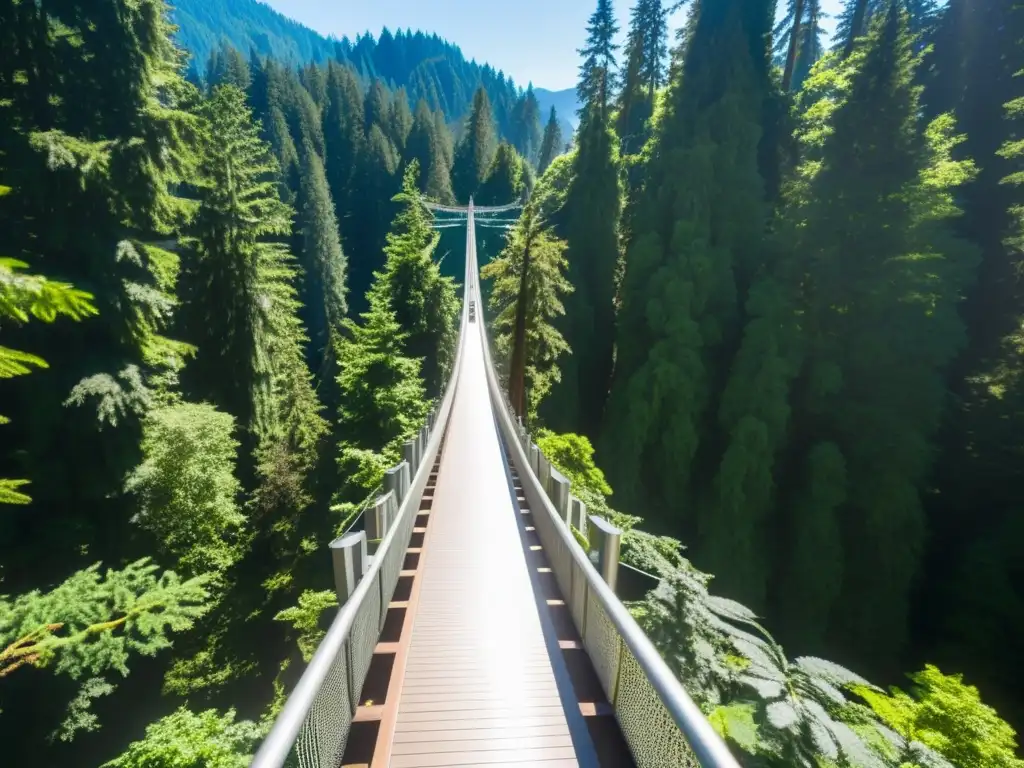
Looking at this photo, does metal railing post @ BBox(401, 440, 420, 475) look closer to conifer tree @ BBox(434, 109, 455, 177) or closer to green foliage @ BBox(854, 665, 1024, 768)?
green foliage @ BBox(854, 665, 1024, 768)

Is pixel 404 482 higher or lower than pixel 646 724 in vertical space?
higher

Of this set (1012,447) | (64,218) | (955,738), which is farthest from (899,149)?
(64,218)

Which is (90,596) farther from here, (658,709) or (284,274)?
(284,274)


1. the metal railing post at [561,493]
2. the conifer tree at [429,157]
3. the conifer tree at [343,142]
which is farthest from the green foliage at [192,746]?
the conifer tree at [429,157]

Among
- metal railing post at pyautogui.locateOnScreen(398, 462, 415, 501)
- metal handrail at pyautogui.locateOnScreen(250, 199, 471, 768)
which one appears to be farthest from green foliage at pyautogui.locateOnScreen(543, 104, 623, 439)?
metal handrail at pyautogui.locateOnScreen(250, 199, 471, 768)

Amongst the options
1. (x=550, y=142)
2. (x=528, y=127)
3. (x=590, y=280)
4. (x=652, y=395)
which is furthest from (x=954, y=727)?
(x=528, y=127)

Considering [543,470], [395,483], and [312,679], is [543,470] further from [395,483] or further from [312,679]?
[312,679]
